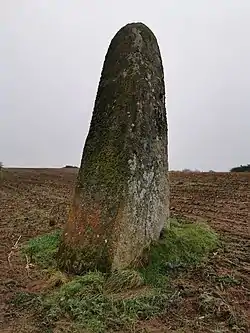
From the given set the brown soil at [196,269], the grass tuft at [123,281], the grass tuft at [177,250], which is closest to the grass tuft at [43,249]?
A: the brown soil at [196,269]

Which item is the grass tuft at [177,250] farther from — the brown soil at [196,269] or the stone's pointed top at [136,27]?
the stone's pointed top at [136,27]

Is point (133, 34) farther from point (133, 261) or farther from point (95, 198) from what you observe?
point (133, 261)

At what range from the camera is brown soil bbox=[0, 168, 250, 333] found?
356 cm

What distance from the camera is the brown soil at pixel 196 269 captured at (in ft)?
11.7

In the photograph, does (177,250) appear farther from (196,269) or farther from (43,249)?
(43,249)

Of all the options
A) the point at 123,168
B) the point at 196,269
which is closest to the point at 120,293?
the point at 196,269

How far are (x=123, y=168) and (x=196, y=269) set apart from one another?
120cm

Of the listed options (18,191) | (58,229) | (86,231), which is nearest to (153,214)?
(86,231)

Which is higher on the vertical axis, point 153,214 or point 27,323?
point 153,214

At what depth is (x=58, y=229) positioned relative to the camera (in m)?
6.77

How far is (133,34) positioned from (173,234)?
2.26 m

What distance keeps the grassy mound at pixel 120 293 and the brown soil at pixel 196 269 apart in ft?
0.42

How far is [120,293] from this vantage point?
4.05 metres

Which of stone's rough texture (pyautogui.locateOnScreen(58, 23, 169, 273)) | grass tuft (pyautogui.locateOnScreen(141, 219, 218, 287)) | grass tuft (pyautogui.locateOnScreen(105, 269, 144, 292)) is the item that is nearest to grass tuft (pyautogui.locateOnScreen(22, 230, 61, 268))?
stone's rough texture (pyautogui.locateOnScreen(58, 23, 169, 273))
